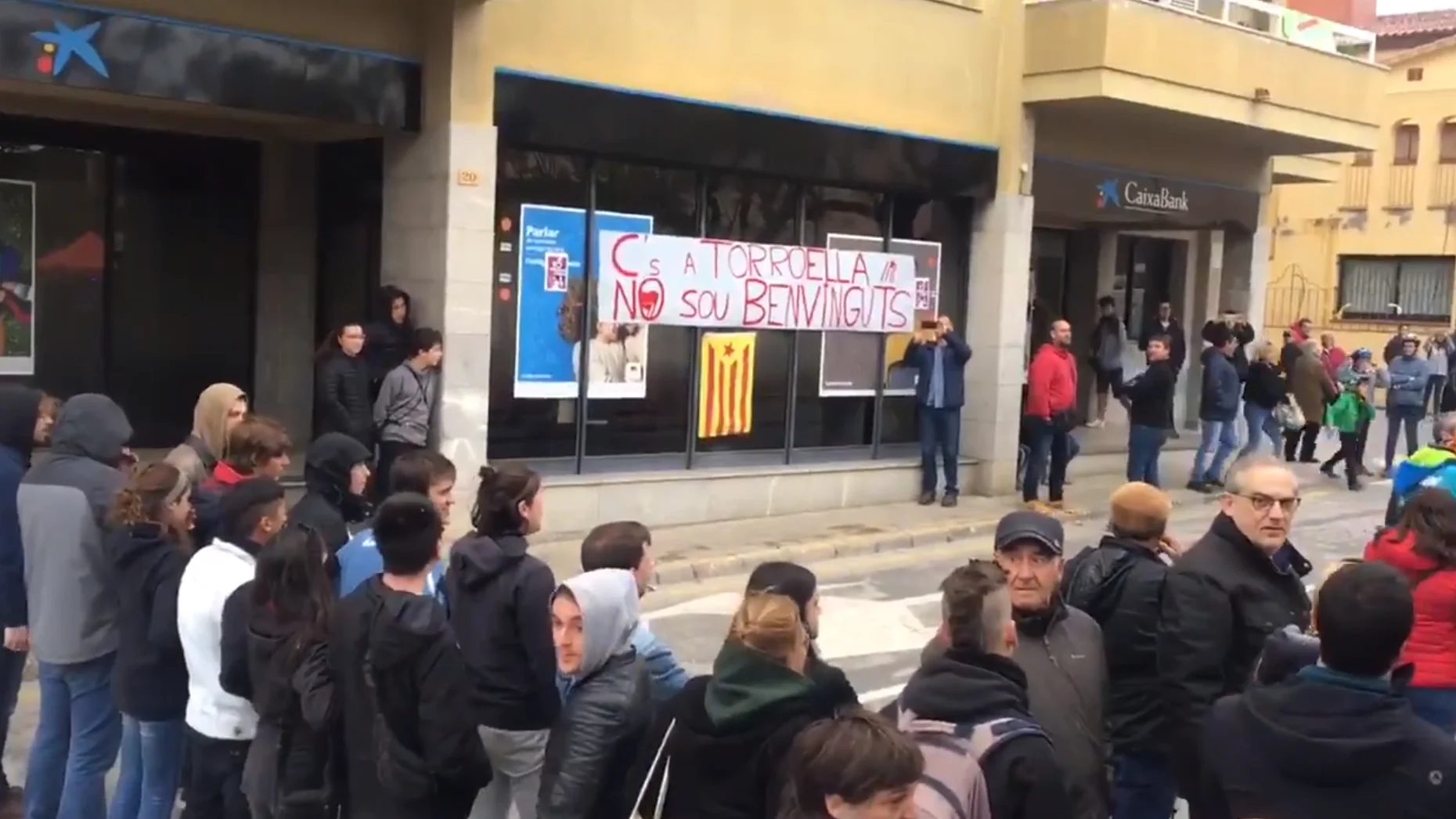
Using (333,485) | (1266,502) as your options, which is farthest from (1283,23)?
(333,485)

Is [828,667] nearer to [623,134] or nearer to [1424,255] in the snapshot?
[623,134]

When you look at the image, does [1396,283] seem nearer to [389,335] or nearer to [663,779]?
[389,335]

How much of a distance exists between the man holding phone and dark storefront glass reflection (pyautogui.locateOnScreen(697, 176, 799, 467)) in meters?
1.39

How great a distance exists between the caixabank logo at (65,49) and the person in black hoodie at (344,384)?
7.92 ft

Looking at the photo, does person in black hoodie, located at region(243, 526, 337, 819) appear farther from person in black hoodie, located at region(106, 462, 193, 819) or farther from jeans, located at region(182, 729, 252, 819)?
person in black hoodie, located at region(106, 462, 193, 819)

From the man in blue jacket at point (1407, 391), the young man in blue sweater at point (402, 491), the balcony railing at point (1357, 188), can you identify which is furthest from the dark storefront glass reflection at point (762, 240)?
the balcony railing at point (1357, 188)

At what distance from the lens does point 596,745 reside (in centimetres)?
410

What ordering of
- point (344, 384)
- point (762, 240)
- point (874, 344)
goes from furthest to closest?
point (874, 344)
point (762, 240)
point (344, 384)

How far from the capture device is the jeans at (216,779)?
4578 millimetres

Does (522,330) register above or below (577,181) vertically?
below

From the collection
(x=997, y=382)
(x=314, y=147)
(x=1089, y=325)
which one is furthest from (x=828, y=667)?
(x=1089, y=325)

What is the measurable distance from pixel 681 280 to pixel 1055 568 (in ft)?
28.4

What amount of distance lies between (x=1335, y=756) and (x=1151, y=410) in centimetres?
1167

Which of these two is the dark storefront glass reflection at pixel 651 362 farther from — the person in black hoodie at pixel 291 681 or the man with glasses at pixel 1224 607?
the man with glasses at pixel 1224 607
